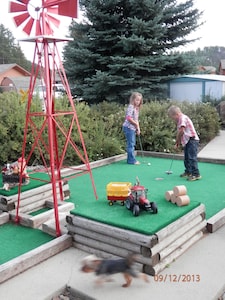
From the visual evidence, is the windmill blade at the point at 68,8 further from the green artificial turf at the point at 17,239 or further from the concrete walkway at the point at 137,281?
the concrete walkway at the point at 137,281

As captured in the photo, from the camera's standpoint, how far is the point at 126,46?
49.4 feet

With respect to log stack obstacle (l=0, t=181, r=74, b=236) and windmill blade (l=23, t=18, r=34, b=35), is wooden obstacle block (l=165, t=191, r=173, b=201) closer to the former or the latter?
log stack obstacle (l=0, t=181, r=74, b=236)

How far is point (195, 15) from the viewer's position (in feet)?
54.3

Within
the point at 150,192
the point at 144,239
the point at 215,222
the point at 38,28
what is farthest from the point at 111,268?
the point at 38,28

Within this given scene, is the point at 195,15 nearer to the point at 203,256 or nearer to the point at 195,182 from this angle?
the point at 195,182

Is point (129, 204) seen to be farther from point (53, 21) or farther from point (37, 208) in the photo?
point (53, 21)

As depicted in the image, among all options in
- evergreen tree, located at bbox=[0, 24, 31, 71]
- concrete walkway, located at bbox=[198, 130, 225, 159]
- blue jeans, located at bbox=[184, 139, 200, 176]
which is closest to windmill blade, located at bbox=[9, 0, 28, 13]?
blue jeans, located at bbox=[184, 139, 200, 176]

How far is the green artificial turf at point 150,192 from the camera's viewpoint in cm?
351

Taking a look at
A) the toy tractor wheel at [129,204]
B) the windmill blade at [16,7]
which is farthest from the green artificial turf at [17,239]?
the windmill blade at [16,7]

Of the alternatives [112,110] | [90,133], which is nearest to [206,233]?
[90,133]

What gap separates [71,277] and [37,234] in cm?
119

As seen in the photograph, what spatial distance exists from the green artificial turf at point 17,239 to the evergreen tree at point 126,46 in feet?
37.1

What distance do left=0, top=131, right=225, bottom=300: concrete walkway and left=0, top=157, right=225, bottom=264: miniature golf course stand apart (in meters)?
0.42

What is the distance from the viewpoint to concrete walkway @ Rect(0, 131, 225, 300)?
9.44 feet
